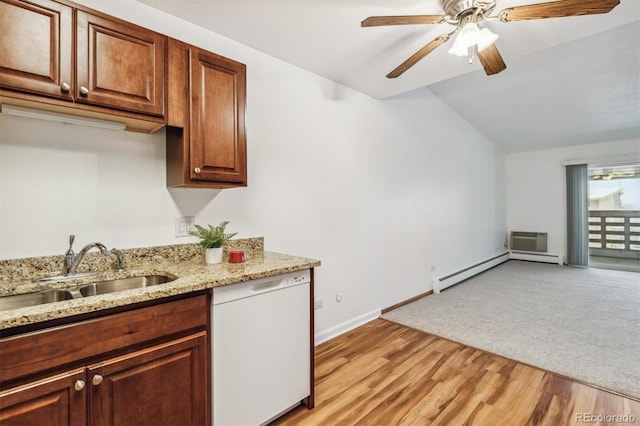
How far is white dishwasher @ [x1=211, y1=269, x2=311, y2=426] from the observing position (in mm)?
1466

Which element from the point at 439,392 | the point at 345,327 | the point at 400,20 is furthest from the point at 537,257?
the point at 400,20

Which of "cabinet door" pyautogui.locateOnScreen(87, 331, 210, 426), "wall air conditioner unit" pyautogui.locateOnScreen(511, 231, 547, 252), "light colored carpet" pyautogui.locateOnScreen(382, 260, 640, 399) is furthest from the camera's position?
"wall air conditioner unit" pyautogui.locateOnScreen(511, 231, 547, 252)

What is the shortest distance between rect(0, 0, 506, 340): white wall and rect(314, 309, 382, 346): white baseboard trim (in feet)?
0.25

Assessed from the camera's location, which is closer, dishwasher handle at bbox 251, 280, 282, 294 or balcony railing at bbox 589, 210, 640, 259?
dishwasher handle at bbox 251, 280, 282, 294

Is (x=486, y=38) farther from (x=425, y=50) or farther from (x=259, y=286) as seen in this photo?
(x=259, y=286)

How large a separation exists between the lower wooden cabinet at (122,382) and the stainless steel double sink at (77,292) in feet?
1.10

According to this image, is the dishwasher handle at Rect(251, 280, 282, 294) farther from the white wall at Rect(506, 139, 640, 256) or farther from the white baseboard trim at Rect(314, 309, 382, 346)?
the white wall at Rect(506, 139, 640, 256)

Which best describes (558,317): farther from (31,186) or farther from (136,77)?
(31,186)

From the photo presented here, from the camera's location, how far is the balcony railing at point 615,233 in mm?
5492

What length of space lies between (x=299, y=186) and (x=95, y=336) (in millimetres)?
1763

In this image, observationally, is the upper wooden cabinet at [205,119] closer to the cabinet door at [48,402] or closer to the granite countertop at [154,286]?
the granite countertop at [154,286]

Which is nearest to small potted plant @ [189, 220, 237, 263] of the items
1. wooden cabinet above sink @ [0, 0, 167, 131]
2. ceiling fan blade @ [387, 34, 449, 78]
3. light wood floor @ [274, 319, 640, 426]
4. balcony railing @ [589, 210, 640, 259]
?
wooden cabinet above sink @ [0, 0, 167, 131]

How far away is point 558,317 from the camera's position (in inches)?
129

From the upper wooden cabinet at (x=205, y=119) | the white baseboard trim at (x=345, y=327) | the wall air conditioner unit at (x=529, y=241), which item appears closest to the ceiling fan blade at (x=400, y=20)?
the upper wooden cabinet at (x=205, y=119)
